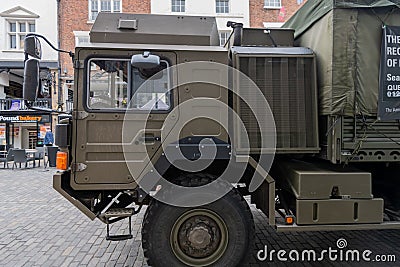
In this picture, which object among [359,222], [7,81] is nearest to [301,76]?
[359,222]

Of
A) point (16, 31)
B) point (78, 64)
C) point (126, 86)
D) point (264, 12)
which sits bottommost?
point (126, 86)

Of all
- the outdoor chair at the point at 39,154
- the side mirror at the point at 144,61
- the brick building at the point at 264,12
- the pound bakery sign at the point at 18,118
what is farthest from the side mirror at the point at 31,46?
the brick building at the point at 264,12

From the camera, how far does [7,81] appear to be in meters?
20.6

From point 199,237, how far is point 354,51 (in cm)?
271

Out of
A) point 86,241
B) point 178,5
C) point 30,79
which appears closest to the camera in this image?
point 30,79

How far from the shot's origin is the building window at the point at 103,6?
64.9ft

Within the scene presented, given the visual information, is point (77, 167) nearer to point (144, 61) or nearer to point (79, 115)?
point (79, 115)

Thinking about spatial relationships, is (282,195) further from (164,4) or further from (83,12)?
(83,12)

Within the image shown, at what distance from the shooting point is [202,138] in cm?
367

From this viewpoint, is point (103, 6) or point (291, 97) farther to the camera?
point (103, 6)

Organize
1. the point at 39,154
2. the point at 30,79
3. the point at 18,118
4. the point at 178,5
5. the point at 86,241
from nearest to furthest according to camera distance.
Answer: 1. the point at 30,79
2. the point at 86,241
3. the point at 39,154
4. the point at 18,118
5. the point at 178,5

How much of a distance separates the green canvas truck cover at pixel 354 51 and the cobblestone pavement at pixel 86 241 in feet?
6.72

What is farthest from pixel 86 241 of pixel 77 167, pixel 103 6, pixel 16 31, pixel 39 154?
pixel 16 31

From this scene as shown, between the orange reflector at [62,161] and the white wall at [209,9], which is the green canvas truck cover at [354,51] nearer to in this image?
the orange reflector at [62,161]
